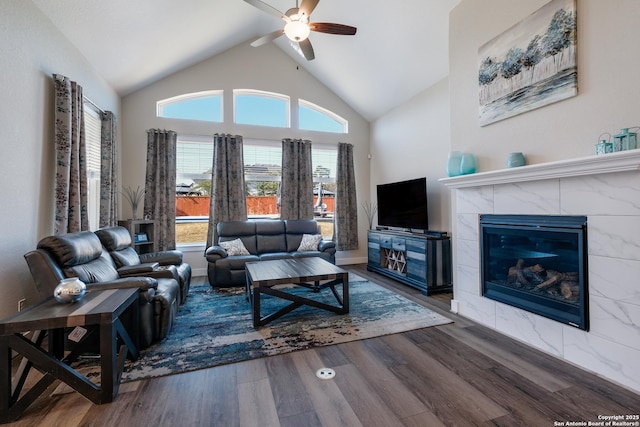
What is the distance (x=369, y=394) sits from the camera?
5.68ft

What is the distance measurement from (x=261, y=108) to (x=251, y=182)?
1442 millimetres

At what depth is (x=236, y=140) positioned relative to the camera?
16.4 ft

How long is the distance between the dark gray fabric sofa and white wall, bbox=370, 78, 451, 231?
176cm

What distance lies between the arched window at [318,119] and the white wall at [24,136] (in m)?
3.60

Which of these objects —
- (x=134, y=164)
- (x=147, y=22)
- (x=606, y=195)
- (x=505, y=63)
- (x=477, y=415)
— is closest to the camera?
(x=477, y=415)

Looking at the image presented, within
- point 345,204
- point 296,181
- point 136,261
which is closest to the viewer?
point 136,261

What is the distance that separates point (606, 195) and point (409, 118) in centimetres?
330

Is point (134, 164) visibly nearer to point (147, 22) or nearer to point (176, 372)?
point (147, 22)

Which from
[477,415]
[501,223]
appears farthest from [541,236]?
[477,415]

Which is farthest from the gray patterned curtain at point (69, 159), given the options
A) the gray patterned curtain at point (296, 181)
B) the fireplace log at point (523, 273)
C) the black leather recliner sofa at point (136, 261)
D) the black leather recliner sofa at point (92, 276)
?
the fireplace log at point (523, 273)

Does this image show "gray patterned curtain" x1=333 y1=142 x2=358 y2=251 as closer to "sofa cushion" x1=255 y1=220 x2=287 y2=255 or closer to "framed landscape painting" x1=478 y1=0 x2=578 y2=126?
"sofa cushion" x1=255 y1=220 x2=287 y2=255

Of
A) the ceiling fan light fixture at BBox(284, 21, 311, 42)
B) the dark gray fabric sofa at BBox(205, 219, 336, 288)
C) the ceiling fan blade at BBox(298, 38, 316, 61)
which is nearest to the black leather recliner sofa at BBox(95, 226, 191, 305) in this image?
the dark gray fabric sofa at BBox(205, 219, 336, 288)

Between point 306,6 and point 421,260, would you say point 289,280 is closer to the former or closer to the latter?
point 421,260

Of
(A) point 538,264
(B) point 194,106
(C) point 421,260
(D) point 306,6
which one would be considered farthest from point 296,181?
(A) point 538,264
